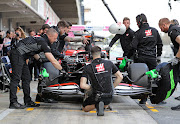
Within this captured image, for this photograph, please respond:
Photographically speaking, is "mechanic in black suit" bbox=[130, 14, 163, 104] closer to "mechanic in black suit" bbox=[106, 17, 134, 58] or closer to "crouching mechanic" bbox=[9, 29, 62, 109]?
"mechanic in black suit" bbox=[106, 17, 134, 58]

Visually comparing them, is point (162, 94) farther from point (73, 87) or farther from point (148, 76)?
point (73, 87)

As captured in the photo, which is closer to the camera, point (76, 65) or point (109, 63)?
point (109, 63)

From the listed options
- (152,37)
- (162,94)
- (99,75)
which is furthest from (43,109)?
(152,37)

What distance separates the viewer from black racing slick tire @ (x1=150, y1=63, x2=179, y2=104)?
6137 mm

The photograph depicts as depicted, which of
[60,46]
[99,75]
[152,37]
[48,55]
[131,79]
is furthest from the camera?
[60,46]

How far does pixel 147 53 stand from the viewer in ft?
24.1

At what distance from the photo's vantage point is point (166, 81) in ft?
20.1

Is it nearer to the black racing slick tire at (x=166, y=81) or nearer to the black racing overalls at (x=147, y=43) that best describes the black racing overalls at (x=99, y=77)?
the black racing slick tire at (x=166, y=81)

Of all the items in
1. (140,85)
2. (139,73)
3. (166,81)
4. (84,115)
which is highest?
(139,73)

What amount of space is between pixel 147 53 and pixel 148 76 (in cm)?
117

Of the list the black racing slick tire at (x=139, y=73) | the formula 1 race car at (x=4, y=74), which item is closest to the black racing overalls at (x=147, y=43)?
the black racing slick tire at (x=139, y=73)

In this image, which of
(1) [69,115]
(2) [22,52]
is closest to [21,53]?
(2) [22,52]

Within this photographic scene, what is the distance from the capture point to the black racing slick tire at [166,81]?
6137 millimetres

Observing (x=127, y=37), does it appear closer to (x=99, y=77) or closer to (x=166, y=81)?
(x=166, y=81)
